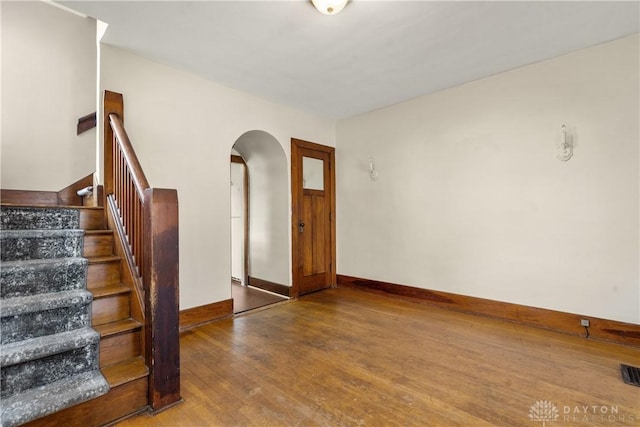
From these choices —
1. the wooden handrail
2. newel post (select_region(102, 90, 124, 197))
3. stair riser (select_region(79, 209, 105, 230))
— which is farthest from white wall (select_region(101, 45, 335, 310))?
stair riser (select_region(79, 209, 105, 230))

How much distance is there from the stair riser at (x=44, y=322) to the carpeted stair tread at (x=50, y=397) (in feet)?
0.94

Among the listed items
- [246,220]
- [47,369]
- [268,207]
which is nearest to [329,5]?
[47,369]

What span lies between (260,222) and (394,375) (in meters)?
3.04

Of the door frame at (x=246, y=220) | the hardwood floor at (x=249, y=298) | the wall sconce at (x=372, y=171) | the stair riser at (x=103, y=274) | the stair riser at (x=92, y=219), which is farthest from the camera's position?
the door frame at (x=246, y=220)

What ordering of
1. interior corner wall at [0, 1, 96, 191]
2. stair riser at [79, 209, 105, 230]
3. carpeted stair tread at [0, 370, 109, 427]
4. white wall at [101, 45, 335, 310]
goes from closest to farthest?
carpeted stair tread at [0, 370, 109, 427] → stair riser at [79, 209, 105, 230] → white wall at [101, 45, 335, 310] → interior corner wall at [0, 1, 96, 191]

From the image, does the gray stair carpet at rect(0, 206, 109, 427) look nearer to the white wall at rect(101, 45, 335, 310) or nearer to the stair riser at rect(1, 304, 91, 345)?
the stair riser at rect(1, 304, 91, 345)

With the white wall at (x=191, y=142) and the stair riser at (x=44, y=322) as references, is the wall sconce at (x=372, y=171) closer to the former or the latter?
the white wall at (x=191, y=142)

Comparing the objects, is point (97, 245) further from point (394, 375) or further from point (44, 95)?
point (394, 375)

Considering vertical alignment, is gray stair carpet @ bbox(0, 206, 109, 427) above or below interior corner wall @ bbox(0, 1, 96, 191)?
below

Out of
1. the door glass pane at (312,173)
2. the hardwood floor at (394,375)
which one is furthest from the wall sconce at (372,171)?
the hardwood floor at (394,375)

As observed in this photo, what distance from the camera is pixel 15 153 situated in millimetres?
2928

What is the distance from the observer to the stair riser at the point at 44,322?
4.99 feet

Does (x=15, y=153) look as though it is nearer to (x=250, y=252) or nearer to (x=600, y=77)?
(x=250, y=252)

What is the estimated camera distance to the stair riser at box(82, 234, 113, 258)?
6.87 ft
